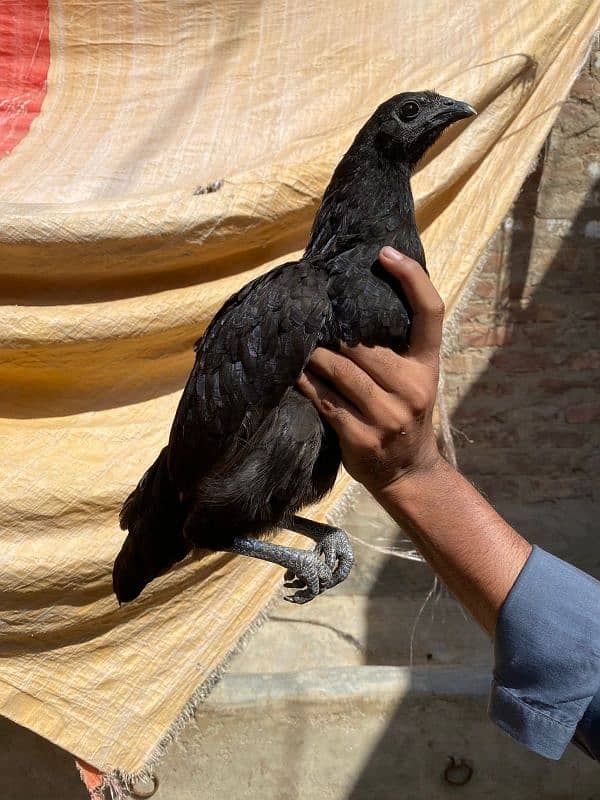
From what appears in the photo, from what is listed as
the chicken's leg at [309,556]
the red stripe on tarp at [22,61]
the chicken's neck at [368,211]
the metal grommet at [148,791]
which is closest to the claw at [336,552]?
the chicken's leg at [309,556]

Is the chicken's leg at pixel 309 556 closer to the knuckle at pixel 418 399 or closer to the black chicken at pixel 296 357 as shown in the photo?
the black chicken at pixel 296 357

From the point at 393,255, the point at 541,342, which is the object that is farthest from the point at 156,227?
the point at 541,342

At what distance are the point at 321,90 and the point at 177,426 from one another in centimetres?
102

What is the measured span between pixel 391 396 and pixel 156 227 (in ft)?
2.71

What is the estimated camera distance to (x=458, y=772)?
2230 millimetres

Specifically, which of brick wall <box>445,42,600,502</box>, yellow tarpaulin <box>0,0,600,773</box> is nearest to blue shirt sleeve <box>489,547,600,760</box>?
yellow tarpaulin <box>0,0,600,773</box>

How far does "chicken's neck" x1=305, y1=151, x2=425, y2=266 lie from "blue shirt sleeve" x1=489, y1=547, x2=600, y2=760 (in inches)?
18.9

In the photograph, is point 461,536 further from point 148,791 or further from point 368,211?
point 148,791

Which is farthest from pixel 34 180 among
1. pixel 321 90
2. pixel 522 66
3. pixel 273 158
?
pixel 522 66

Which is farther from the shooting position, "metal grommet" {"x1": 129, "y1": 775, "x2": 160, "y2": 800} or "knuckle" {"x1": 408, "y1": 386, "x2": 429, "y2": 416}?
"metal grommet" {"x1": 129, "y1": 775, "x2": 160, "y2": 800}

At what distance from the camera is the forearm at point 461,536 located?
41.1 inches

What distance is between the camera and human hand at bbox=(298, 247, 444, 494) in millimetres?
1097

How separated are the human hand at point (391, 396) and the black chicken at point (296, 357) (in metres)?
0.04

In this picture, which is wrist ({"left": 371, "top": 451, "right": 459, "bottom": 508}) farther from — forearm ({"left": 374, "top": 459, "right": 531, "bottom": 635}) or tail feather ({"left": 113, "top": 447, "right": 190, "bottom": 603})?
tail feather ({"left": 113, "top": 447, "right": 190, "bottom": 603})
